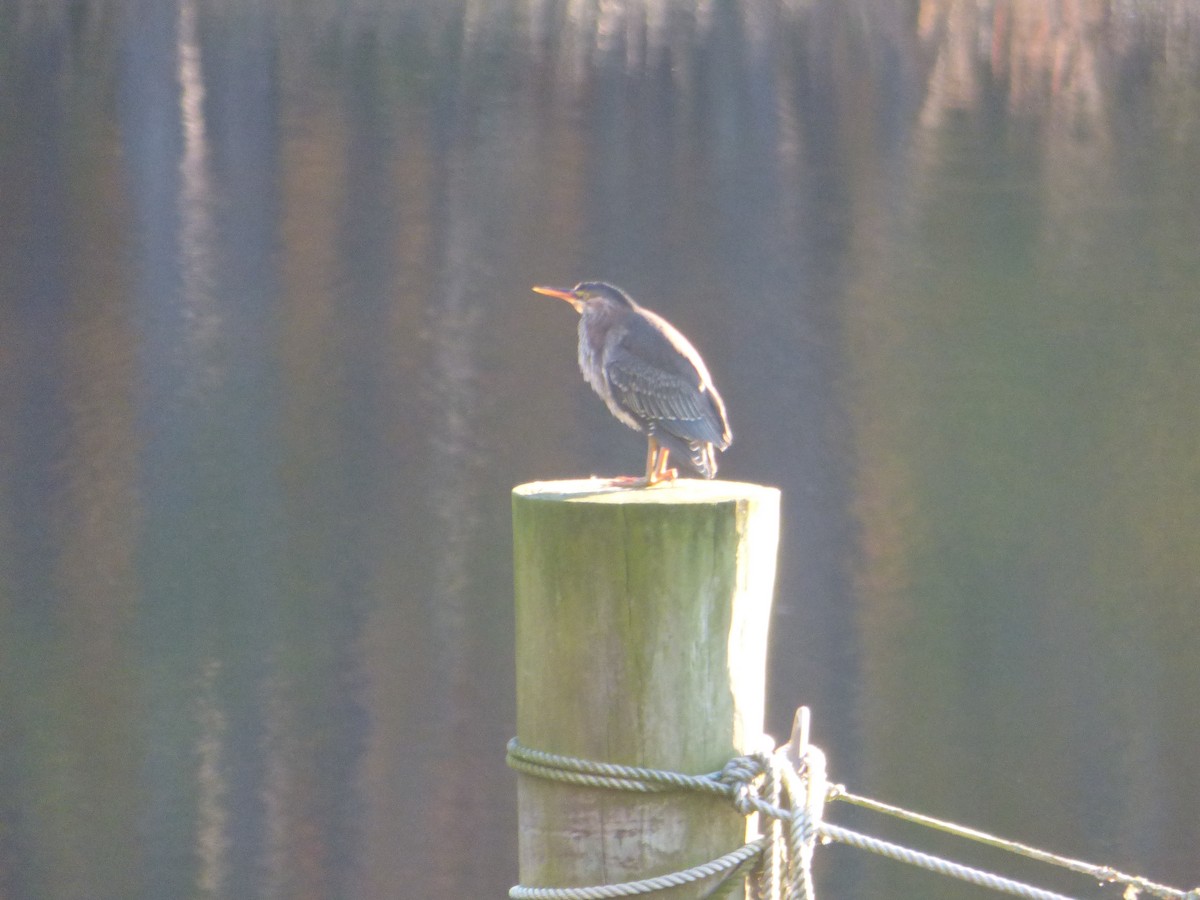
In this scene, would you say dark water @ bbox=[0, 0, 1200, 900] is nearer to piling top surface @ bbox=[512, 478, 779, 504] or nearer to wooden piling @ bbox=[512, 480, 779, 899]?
piling top surface @ bbox=[512, 478, 779, 504]

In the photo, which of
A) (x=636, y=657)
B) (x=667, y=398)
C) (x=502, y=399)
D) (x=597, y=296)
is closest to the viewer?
(x=636, y=657)

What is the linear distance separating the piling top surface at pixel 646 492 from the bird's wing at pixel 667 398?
0.54m

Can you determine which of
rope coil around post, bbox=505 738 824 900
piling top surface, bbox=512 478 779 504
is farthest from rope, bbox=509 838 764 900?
piling top surface, bbox=512 478 779 504

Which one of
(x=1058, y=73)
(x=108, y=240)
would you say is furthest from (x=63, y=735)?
(x=1058, y=73)

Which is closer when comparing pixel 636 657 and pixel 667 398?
pixel 636 657

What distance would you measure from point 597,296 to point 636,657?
1168mm

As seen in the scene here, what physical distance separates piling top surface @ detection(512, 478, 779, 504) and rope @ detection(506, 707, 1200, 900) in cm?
27

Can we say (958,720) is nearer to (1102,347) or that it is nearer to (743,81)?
(1102,347)

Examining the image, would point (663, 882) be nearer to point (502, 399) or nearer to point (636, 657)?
point (636, 657)

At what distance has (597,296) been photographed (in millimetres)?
2709

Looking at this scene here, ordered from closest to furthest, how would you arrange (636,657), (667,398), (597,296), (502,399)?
(636,657)
(667,398)
(597,296)
(502,399)

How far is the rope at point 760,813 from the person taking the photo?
165 cm

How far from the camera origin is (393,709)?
13.5 feet

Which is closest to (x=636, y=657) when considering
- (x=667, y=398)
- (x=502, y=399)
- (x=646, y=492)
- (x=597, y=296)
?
(x=646, y=492)
